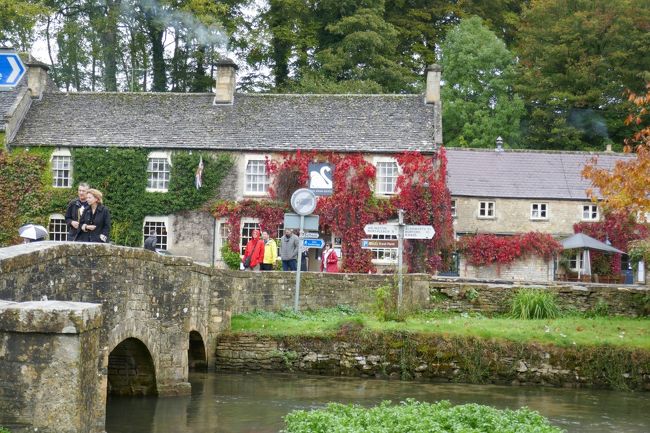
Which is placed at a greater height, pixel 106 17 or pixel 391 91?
pixel 106 17

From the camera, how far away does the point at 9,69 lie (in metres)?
10.0

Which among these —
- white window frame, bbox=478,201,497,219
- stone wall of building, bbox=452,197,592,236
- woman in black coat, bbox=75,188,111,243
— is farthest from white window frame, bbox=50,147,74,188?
woman in black coat, bbox=75,188,111,243

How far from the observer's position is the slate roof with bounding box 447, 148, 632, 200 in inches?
1727

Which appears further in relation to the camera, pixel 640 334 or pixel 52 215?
pixel 52 215

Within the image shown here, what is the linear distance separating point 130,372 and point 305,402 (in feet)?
10.6

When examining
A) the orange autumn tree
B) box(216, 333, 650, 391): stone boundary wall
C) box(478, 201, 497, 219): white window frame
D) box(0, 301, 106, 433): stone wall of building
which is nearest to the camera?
box(0, 301, 106, 433): stone wall of building

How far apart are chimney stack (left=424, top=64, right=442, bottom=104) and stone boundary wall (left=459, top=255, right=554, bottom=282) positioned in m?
8.56

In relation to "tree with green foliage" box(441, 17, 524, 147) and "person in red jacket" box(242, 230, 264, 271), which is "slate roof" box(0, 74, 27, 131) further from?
"tree with green foliage" box(441, 17, 524, 147)

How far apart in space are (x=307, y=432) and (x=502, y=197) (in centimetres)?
3357

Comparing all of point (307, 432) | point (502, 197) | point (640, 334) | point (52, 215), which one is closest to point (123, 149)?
point (52, 215)

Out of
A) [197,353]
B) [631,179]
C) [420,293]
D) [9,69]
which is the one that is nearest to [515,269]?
[420,293]

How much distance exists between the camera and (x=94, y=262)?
1358 centimetres

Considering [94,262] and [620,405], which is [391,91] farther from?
[94,262]

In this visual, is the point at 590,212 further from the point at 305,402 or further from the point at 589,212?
the point at 305,402
